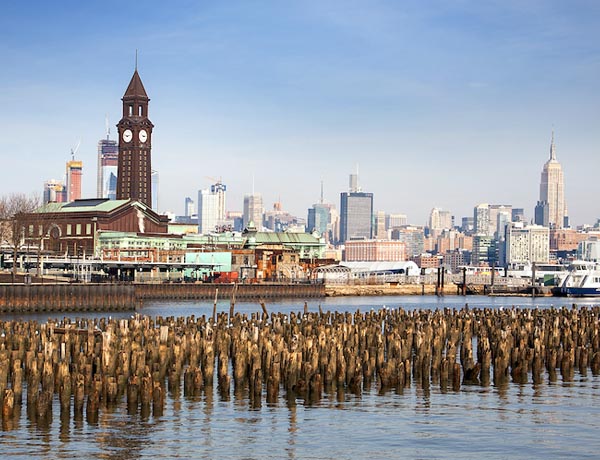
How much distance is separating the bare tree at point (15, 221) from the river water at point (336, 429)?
82.1 m

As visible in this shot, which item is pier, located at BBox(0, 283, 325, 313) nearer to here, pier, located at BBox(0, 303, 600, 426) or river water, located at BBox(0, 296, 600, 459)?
pier, located at BBox(0, 303, 600, 426)

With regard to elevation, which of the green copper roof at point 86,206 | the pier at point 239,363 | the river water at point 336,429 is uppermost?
the green copper roof at point 86,206

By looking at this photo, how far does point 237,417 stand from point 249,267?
484ft

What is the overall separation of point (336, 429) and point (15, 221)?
98094 mm

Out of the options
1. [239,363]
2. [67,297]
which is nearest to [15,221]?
[67,297]

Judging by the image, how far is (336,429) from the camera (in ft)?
131

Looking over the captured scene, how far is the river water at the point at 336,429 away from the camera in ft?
119

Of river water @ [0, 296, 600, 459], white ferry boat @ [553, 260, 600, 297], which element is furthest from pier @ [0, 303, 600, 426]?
white ferry boat @ [553, 260, 600, 297]

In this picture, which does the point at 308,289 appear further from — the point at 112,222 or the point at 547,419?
the point at 547,419

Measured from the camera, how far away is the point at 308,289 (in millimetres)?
165125

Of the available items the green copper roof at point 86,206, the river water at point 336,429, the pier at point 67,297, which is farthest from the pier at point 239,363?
the green copper roof at point 86,206

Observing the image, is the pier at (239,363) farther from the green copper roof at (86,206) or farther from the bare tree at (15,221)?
the green copper roof at (86,206)

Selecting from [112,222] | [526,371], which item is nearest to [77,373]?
[526,371]

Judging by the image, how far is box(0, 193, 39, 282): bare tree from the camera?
5079 inches
